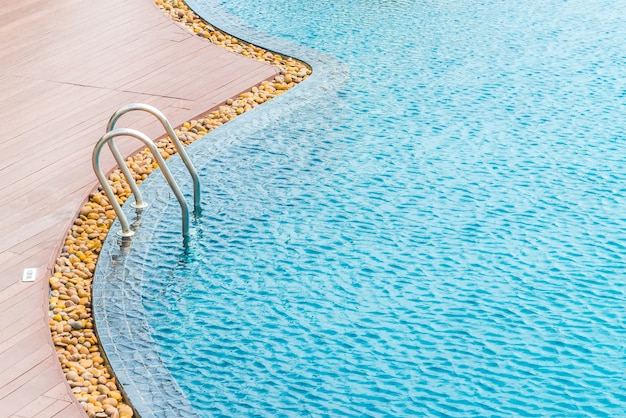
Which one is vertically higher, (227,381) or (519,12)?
(519,12)

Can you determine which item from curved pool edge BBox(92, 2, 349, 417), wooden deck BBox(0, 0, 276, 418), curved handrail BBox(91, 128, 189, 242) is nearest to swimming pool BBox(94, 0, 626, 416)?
curved pool edge BBox(92, 2, 349, 417)

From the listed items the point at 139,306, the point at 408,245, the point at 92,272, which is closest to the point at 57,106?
the point at 92,272

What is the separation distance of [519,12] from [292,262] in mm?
5424

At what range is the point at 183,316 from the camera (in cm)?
539

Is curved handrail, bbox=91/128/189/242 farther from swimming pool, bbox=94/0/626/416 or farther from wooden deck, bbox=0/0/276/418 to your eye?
wooden deck, bbox=0/0/276/418

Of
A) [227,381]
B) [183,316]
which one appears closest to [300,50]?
[183,316]

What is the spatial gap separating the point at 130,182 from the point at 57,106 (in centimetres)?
214

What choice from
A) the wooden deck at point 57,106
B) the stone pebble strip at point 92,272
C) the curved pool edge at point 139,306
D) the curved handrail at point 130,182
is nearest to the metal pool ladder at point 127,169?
the curved handrail at point 130,182

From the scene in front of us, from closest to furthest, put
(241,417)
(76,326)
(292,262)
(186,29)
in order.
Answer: (241,417) < (76,326) < (292,262) < (186,29)

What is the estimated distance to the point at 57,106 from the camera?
7.79m

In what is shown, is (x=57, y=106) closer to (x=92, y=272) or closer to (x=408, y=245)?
(x=92, y=272)

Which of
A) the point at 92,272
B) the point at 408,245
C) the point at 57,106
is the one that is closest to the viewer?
the point at 92,272

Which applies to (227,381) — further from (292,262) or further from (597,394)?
(597,394)

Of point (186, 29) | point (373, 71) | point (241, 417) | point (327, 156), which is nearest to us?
point (241, 417)
